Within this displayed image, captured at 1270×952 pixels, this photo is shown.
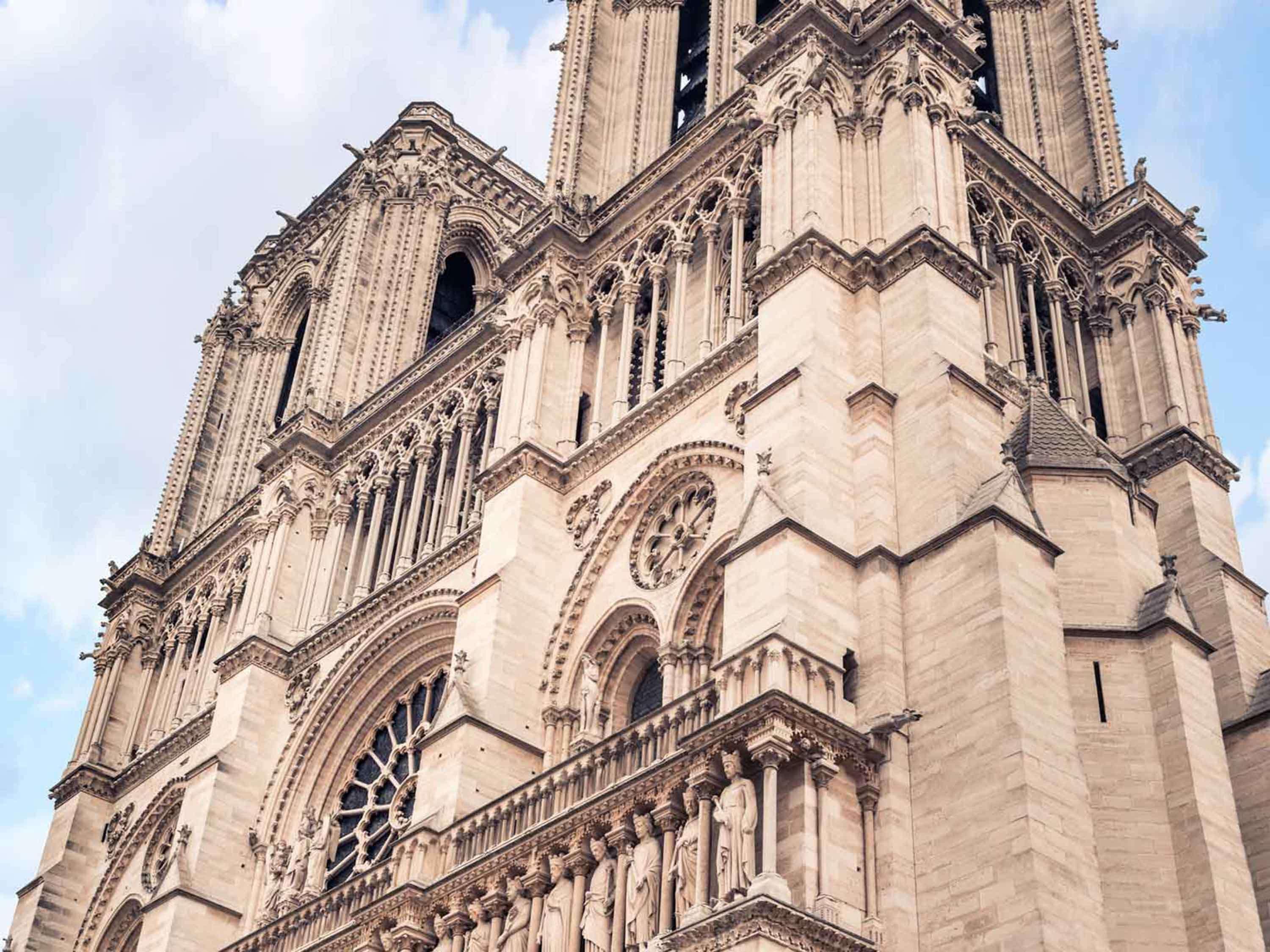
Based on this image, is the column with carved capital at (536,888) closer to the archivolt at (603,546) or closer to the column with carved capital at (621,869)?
the column with carved capital at (621,869)

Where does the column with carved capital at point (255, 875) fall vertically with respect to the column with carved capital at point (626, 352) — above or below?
below

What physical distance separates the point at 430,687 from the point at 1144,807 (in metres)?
12.9

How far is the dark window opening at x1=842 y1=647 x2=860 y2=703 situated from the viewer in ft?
61.2

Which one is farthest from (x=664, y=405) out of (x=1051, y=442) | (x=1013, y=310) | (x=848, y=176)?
(x=1051, y=442)

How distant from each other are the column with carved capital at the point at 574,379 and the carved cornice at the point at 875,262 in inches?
208

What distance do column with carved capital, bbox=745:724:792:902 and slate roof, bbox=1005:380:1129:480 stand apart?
5.45 meters

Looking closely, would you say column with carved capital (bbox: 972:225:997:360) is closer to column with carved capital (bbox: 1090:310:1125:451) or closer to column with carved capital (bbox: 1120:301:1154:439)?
column with carved capital (bbox: 1090:310:1125:451)

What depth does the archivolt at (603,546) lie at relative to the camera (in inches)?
952

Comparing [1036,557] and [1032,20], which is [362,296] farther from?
[1036,557]

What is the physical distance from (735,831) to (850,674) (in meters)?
2.61

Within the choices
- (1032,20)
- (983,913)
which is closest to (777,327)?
(983,913)

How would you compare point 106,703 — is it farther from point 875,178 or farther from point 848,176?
point 875,178

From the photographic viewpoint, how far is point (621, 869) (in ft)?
61.6

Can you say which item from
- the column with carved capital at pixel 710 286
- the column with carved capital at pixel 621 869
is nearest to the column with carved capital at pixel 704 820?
the column with carved capital at pixel 621 869
